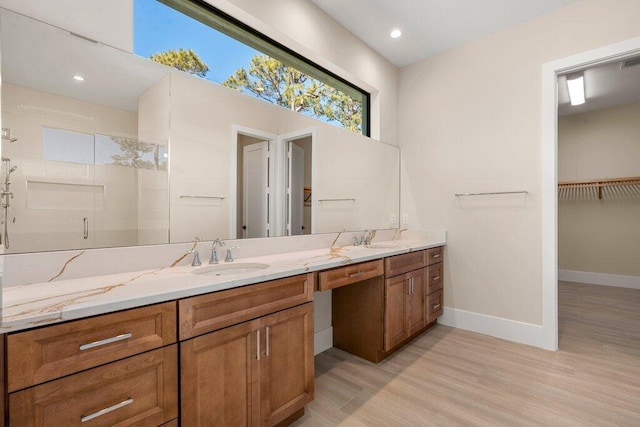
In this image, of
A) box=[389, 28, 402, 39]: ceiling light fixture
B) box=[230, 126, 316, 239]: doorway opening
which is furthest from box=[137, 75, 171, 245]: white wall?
box=[389, 28, 402, 39]: ceiling light fixture

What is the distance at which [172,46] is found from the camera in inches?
70.5

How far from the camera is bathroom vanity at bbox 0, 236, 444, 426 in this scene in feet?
2.74

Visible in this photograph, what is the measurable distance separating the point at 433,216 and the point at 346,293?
1.35 meters

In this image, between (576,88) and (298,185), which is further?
(576,88)

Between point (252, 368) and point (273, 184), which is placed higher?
point (273, 184)

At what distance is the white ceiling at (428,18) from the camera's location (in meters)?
2.40

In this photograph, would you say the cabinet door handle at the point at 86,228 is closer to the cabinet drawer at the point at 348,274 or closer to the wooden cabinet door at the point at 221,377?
the wooden cabinet door at the point at 221,377

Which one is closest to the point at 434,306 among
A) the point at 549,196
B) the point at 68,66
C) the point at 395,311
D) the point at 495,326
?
the point at 495,326

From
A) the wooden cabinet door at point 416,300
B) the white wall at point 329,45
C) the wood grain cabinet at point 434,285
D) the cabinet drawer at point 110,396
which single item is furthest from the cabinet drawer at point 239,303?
the white wall at point 329,45

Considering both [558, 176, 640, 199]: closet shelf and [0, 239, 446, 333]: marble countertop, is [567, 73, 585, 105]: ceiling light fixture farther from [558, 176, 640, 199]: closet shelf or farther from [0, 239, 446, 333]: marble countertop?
[0, 239, 446, 333]: marble countertop

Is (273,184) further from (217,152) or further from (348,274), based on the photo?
(348,274)

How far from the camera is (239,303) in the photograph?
1288mm

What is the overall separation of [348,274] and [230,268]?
0.71 meters

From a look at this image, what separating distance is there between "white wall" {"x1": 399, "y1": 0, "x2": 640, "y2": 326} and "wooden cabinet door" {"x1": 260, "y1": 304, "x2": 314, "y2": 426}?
6.57 feet
